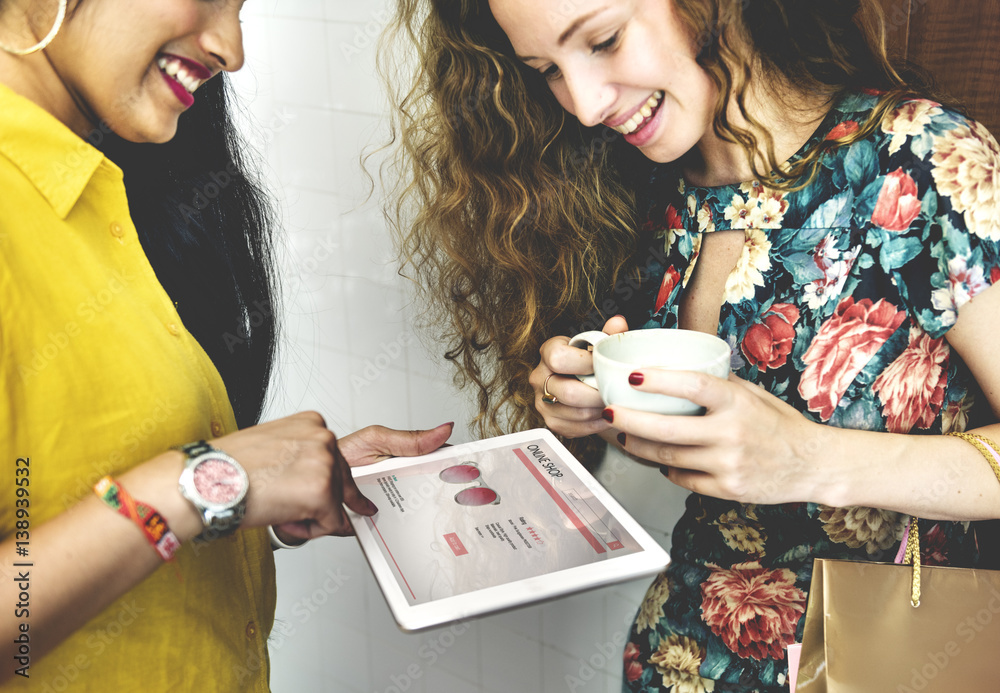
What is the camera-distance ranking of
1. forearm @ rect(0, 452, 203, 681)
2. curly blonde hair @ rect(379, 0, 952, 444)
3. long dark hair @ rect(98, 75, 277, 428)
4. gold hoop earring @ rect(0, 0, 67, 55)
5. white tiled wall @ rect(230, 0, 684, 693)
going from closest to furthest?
forearm @ rect(0, 452, 203, 681) < gold hoop earring @ rect(0, 0, 67, 55) < long dark hair @ rect(98, 75, 277, 428) < curly blonde hair @ rect(379, 0, 952, 444) < white tiled wall @ rect(230, 0, 684, 693)

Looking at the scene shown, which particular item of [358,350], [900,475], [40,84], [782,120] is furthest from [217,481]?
[358,350]

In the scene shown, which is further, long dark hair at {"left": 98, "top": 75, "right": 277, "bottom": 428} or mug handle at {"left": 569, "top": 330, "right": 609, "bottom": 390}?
long dark hair at {"left": 98, "top": 75, "right": 277, "bottom": 428}

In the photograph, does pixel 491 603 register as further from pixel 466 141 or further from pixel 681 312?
pixel 466 141

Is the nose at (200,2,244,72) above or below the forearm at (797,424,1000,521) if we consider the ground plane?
above

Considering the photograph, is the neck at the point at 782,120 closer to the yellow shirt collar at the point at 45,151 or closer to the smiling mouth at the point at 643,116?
the smiling mouth at the point at 643,116

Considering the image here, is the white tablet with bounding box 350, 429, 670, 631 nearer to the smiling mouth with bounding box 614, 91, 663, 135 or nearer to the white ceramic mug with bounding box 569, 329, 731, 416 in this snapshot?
the white ceramic mug with bounding box 569, 329, 731, 416

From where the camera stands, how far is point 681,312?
1112 millimetres

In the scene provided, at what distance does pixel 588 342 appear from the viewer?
0.94m

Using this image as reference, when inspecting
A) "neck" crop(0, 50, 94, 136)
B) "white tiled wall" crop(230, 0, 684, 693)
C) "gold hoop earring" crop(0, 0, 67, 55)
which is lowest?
"white tiled wall" crop(230, 0, 684, 693)

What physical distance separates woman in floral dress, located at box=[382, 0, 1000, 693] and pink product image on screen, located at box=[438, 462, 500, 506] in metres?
0.13

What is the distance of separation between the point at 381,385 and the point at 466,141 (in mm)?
850

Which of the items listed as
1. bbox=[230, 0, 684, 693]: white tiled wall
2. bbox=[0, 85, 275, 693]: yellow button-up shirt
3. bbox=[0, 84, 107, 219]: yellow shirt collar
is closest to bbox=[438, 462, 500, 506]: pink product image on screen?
bbox=[0, 85, 275, 693]: yellow button-up shirt

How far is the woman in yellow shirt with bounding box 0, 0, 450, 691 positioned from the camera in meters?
0.61

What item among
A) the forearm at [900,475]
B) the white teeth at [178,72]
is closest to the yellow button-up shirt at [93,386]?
the white teeth at [178,72]
